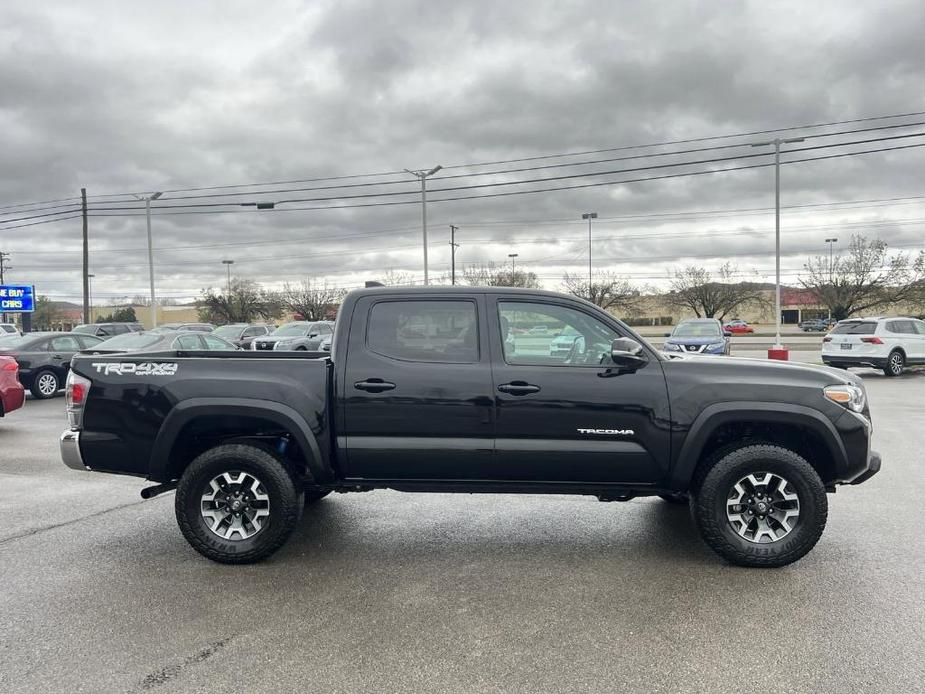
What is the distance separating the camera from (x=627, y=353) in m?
4.45

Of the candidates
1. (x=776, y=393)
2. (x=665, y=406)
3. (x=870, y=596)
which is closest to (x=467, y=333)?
(x=665, y=406)

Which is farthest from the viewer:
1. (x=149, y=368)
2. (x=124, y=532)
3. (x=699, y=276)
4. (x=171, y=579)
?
(x=699, y=276)

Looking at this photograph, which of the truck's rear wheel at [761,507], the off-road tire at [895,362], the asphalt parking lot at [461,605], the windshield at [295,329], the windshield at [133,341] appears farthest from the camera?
the windshield at [295,329]

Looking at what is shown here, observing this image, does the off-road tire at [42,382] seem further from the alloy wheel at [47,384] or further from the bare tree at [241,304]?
the bare tree at [241,304]

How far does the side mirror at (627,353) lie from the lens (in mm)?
4438

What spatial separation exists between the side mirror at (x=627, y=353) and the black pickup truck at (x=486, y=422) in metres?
0.01

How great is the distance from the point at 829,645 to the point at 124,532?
4893 mm

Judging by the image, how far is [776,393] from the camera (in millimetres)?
4484

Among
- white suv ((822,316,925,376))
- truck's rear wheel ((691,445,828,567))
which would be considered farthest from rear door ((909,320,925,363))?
truck's rear wheel ((691,445,828,567))

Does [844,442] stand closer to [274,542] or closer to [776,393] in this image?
[776,393]

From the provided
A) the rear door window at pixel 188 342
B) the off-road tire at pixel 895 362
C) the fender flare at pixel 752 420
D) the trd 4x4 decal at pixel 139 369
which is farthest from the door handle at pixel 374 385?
the off-road tire at pixel 895 362

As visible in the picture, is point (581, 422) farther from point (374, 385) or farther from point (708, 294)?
point (708, 294)

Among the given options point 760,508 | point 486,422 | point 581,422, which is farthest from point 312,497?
point 760,508

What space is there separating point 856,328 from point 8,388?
758 inches
